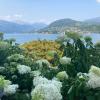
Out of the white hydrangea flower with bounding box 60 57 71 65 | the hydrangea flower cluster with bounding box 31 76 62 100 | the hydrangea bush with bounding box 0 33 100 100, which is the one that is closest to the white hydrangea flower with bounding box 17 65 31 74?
the hydrangea bush with bounding box 0 33 100 100

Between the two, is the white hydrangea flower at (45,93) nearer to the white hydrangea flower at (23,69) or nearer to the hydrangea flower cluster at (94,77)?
the hydrangea flower cluster at (94,77)

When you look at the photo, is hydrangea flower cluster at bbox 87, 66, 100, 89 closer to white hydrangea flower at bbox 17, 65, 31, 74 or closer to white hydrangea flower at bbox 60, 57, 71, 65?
white hydrangea flower at bbox 60, 57, 71, 65

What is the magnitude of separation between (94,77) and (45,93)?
1.95ft

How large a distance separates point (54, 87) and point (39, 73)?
5.92ft

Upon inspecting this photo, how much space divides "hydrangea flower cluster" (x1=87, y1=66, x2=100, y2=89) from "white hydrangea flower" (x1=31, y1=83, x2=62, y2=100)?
0.39 meters

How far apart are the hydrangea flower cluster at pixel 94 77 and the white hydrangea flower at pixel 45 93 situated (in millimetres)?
388

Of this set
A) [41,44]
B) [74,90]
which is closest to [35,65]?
[74,90]

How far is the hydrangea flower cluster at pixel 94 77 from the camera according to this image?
162 inches

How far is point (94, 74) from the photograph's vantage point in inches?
162

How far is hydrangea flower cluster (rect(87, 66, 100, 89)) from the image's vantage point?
13.5ft

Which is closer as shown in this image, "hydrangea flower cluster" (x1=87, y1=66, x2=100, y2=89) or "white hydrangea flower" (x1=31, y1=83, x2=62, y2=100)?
"white hydrangea flower" (x1=31, y1=83, x2=62, y2=100)

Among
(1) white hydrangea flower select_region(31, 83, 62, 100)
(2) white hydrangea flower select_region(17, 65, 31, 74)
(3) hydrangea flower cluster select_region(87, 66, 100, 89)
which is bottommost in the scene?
(2) white hydrangea flower select_region(17, 65, 31, 74)

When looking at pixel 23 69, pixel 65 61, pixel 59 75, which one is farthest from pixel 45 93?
pixel 23 69

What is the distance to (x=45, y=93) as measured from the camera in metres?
3.84
